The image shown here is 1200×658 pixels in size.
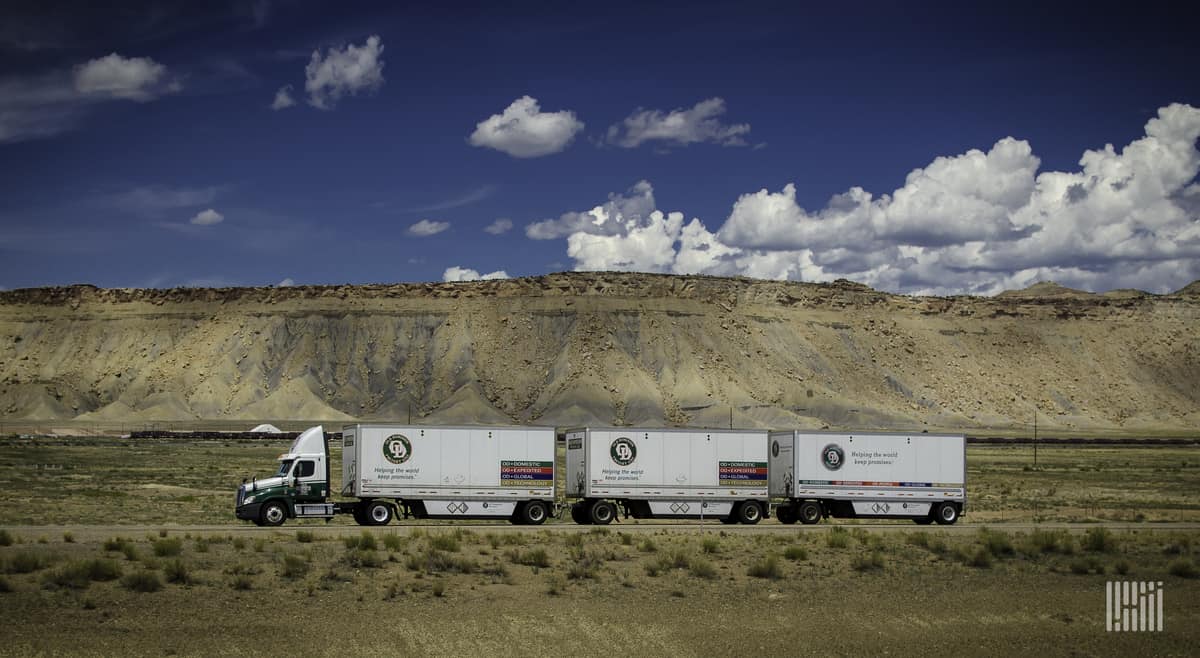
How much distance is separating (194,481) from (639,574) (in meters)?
36.1

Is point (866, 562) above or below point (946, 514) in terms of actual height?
below

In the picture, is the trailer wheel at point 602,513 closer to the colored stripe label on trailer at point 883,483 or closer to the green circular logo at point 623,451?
the green circular logo at point 623,451

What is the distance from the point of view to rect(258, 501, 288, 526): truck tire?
1393 inches

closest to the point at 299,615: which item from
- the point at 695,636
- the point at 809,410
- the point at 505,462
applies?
the point at 695,636

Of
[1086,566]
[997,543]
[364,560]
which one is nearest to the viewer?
[364,560]

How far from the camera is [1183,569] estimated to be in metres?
28.0

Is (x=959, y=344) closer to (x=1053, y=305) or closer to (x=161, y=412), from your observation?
(x=1053, y=305)

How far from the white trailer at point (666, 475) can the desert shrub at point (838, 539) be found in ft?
16.4

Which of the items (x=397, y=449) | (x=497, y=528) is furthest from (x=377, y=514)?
(x=497, y=528)

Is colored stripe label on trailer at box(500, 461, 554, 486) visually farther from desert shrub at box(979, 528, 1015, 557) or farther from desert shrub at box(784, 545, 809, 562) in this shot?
desert shrub at box(979, 528, 1015, 557)

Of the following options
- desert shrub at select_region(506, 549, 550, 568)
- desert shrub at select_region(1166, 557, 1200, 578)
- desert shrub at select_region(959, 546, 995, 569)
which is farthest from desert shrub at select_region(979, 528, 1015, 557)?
desert shrub at select_region(506, 549, 550, 568)

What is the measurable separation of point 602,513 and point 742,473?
4.61m

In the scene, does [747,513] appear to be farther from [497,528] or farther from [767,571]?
[767,571]

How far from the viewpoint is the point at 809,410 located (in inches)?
4909
